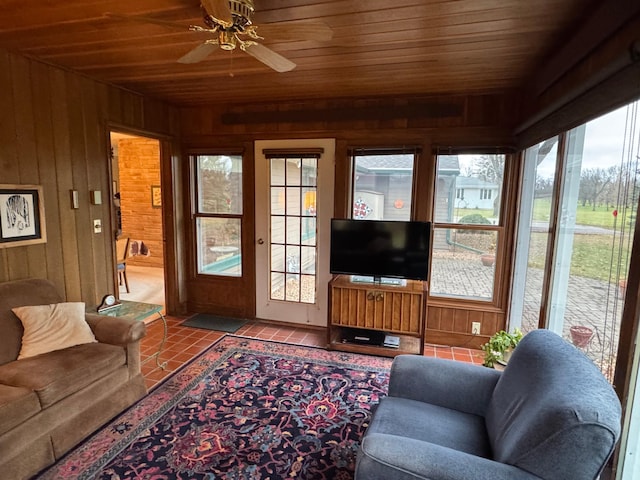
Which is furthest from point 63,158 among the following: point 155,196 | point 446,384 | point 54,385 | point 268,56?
point 155,196

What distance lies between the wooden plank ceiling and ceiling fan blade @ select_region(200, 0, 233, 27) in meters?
0.38

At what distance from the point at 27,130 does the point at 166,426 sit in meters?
2.42

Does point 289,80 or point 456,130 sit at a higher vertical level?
point 289,80

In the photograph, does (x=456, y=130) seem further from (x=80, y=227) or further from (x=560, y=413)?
(x=80, y=227)

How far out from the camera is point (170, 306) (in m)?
4.38

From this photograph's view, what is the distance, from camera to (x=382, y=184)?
3.70 meters

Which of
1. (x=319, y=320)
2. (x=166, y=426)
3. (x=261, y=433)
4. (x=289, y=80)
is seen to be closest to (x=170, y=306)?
(x=319, y=320)

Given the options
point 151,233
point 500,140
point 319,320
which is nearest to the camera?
point 500,140

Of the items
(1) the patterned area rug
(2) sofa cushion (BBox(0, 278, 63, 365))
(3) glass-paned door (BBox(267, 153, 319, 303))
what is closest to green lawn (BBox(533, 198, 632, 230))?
(1) the patterned area rug

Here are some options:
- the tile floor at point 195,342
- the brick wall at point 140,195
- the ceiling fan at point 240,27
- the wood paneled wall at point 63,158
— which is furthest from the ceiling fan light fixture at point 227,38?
the brick wall at point 140,195

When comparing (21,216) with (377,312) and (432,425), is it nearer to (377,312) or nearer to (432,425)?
(377,312)

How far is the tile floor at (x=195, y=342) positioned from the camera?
3.13 metres

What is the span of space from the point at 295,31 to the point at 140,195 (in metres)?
6.37

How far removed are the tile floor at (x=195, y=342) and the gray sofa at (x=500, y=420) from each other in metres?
1.62
